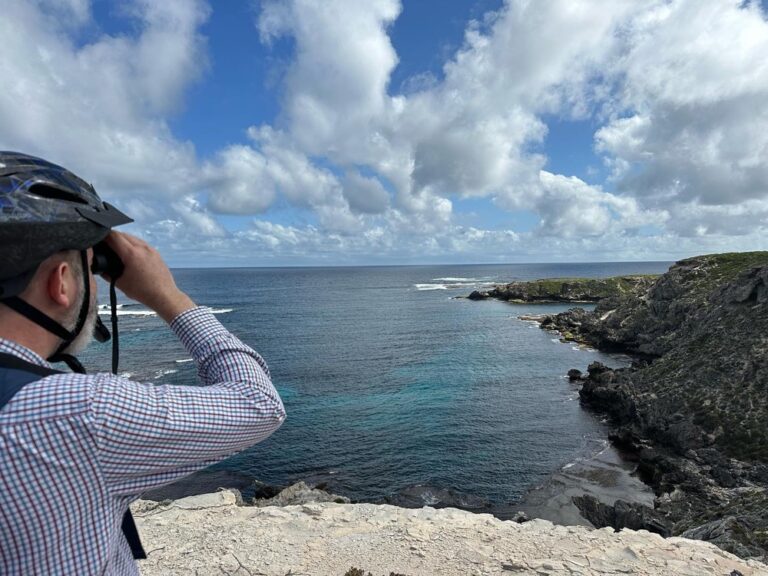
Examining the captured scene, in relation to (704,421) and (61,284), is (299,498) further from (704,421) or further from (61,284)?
(704,421)

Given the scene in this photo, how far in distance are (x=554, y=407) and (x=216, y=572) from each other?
36802 millimetres

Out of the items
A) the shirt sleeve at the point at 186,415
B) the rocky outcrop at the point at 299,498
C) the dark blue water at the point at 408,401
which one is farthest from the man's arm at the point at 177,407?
the dark blue water at the point at 408,401

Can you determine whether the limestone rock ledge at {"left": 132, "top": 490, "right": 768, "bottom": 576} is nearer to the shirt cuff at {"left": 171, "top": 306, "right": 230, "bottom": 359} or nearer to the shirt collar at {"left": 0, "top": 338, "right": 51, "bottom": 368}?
the shirt cuff at {"left": 171, "top": 306, "right": 230, "bottom": 359}

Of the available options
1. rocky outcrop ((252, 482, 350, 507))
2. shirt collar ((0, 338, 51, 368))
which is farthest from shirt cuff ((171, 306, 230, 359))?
rocky outcrop ((252, 482, 350, 507))

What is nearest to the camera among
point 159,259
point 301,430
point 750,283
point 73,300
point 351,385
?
point 73,300

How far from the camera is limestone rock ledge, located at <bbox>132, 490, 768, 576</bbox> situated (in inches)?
405

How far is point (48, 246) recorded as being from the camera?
69.5 inches

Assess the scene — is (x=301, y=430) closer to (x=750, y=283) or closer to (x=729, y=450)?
(x=729, y=450)

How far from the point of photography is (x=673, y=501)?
944 inches

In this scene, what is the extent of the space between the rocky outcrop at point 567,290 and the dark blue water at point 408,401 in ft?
156

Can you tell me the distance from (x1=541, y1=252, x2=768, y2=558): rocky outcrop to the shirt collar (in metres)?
17.7

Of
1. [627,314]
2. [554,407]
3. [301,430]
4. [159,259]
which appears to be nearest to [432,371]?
[554,407]

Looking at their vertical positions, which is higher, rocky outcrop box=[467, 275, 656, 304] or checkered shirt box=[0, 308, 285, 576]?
checkered shirt box=[0, 308, 285, 576]

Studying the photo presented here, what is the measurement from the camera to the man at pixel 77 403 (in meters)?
1.49
